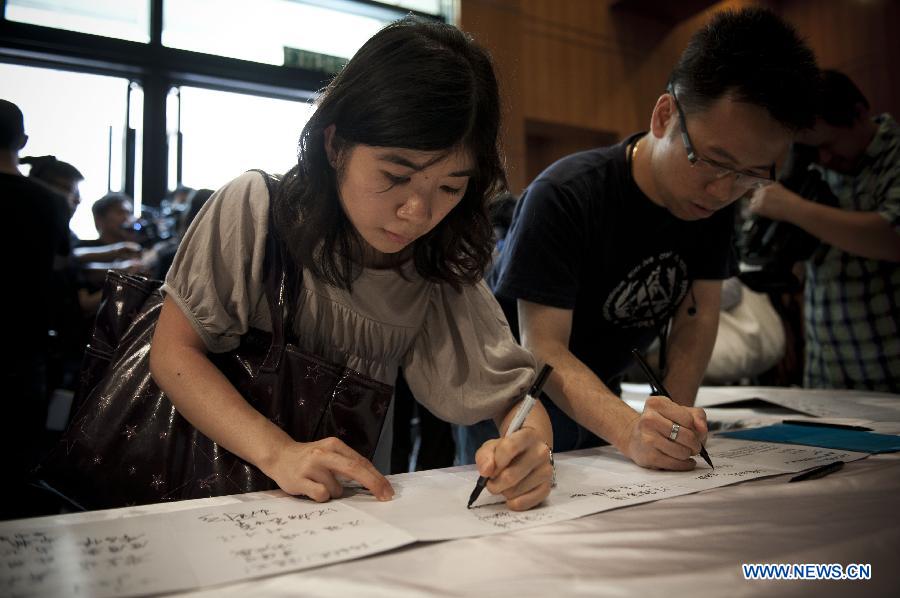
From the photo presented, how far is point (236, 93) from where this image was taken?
417 cm

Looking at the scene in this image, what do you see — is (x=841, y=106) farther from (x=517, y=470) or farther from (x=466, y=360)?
(x=517, y=470)

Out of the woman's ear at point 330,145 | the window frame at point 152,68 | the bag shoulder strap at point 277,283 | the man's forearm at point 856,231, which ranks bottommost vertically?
the bag shoulder strap at point 277,283

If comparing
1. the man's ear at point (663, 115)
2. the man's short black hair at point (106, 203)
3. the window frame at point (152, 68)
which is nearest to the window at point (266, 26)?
the window frame at point (152, 68)

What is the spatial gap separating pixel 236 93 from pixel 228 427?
12.5 feet

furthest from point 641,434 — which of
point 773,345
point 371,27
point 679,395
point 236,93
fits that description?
point 371,27

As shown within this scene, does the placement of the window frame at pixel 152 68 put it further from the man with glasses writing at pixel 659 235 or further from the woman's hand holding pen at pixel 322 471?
the woman's hand holding pen at pixel 322 471

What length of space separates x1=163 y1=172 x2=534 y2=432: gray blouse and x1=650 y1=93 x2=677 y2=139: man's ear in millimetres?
451

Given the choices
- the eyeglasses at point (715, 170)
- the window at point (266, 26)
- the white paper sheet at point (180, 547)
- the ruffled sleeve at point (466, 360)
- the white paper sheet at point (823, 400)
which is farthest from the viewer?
the window at point (266, 26)

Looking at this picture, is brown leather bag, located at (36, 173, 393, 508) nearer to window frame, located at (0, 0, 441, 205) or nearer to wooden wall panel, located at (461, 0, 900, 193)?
window frame, located at (0, 0, 441, 205)

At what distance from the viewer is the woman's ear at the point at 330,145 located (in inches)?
36.1

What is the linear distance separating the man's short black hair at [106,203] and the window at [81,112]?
0.25 ft

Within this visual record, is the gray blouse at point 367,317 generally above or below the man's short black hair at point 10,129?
below

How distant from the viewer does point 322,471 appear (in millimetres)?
764

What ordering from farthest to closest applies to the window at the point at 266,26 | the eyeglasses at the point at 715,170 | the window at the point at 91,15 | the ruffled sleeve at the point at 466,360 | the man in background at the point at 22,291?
1. the window at the point at 266,26
2. the window at the point at 91,15
3. the man in background at the point at 22,291
4. the eyeglasses at the point at 715,170
5. the ruffled sleeve at the point at 466,360
